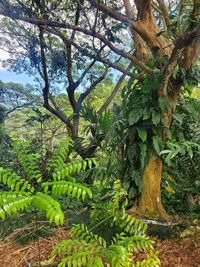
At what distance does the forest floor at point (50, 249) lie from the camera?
6.96 ft

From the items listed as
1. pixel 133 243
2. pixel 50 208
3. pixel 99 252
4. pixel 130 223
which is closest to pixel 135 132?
pixel 130 223

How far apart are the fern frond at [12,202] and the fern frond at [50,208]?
46 mm

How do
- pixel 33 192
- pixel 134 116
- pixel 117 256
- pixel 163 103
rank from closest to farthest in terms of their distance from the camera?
pixel 117 256, pixel 33 192, pixel 163 103, pixel 134 116

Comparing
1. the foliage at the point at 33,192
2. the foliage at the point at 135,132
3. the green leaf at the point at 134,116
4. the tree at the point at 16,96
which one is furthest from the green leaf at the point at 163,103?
the tree at the point at 16,96

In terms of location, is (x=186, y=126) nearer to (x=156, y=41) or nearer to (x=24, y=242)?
(x=156, y=41)

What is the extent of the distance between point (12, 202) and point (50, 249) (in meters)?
1.06

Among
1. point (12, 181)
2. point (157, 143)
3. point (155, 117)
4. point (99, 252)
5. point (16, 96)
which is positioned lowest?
point (99, 252)

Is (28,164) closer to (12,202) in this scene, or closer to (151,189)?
(12,202)

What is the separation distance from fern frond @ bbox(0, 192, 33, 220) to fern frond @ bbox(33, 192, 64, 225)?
0.15 feet

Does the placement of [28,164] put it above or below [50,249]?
above

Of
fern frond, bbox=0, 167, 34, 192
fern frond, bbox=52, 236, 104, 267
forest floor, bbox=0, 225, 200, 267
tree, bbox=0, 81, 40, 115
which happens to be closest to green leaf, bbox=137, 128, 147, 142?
forest floor, bbox=0, 225, 200, 267

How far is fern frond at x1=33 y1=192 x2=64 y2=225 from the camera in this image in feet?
4.22

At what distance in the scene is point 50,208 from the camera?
133 cm

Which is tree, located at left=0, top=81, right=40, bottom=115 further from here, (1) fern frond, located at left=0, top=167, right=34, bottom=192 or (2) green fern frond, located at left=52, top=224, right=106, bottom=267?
(2) green fern frond, located at left=52, top=224, right=106, bottom=267
